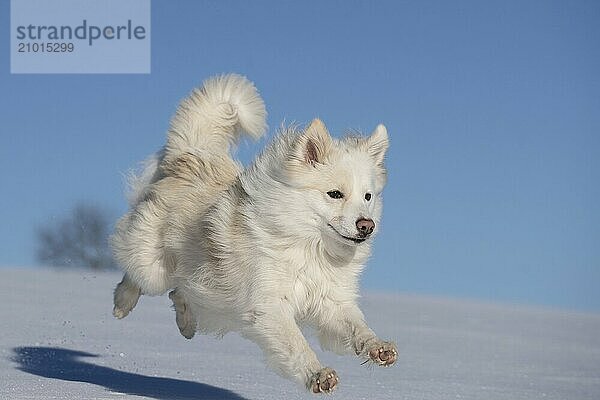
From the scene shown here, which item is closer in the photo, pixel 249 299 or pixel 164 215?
pixel 249 299

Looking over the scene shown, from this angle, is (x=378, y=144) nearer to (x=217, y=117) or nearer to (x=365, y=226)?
(x=365, y=226)

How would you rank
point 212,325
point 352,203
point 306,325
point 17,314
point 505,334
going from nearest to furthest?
point 352,203 < point 306,325 < point 212,325 < point 17,314 < point 505,334

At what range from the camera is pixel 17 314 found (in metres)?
11.0

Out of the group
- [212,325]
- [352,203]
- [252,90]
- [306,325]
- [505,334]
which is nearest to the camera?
[352,203]

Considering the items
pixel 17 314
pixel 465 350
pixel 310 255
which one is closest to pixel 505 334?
pixel 465 350

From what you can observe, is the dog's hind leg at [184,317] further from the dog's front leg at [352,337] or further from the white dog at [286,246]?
the dog's front leg at [352,337]

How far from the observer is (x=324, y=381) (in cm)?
516

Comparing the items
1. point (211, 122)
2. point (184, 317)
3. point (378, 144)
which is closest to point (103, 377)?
point (184, 317)

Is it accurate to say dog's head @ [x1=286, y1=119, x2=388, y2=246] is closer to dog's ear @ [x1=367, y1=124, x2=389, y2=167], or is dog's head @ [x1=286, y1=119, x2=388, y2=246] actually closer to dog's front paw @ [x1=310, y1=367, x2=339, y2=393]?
dog's ear @ [x1=367, y1=124, x2=389, y2=167]

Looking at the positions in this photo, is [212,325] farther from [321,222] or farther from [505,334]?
[505,334]

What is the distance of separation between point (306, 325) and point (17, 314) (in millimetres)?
5898

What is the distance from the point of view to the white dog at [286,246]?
555 cm

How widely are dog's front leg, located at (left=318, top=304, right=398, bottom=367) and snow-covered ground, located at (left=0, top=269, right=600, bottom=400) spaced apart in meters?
0.61

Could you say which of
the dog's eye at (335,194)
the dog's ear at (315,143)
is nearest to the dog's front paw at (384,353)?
the dog's eye at (335,194)
